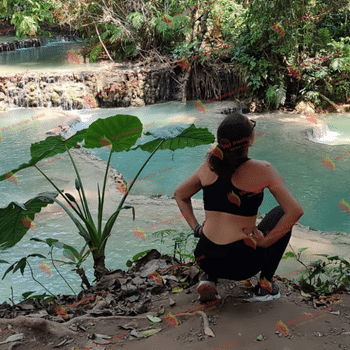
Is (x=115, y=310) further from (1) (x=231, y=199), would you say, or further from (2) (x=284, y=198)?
(2) (x=284, y=198)

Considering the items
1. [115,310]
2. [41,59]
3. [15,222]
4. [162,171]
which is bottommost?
[162,171]

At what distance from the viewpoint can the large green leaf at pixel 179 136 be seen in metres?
2.66

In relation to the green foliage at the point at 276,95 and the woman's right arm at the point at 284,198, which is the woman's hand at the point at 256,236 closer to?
the woman's right arm at the point at 284,198

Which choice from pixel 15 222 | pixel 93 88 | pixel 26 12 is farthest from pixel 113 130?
pixel 26 12

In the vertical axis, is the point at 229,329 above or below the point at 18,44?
below

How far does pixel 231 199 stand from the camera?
209 centimetres

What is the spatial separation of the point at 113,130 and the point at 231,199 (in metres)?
1.13

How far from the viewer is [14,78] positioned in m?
11.2

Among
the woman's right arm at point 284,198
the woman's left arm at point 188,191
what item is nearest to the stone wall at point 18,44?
the woman's left arm at point 188,191

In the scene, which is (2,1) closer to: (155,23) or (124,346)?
(155,23)

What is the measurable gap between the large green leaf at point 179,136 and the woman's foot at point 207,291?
91 cm

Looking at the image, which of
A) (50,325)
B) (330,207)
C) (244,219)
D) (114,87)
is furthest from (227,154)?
(114,87)

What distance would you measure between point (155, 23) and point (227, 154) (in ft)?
38.8

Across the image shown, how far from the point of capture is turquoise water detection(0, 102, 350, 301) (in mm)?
4047
